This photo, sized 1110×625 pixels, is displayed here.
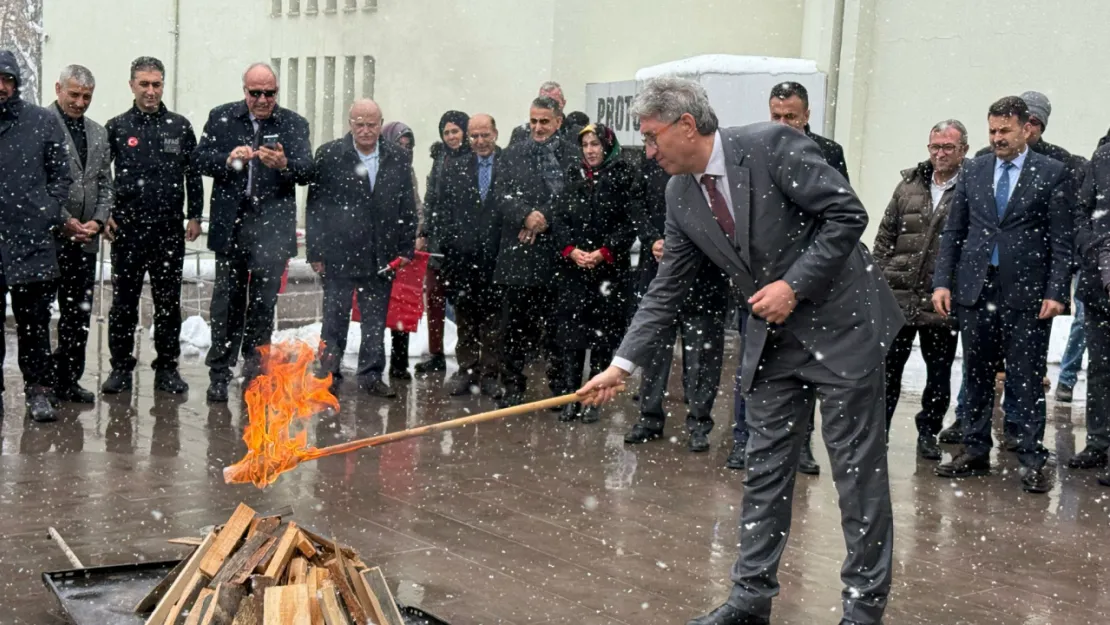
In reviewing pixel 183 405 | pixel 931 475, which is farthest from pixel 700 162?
pixel 183 405

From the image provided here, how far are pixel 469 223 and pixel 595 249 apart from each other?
1.58 metres

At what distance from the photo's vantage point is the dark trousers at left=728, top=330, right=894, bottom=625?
216 inches

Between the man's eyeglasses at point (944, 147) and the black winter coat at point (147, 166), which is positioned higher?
the man's eyeglasses at point (944, 147)

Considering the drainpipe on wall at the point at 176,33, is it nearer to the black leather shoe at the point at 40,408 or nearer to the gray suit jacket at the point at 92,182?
the gray suit jacket at the point at 92,182

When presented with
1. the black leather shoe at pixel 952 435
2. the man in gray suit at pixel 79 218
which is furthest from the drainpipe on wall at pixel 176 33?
the black leather shoe at pixel 952 435

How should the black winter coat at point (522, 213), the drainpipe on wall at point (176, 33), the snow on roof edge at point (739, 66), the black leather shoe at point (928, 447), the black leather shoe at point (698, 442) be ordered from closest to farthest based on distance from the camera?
the black leather shoe at point (698, 442)
the black leather shoe at point (928, 447)
the black winter coat at point (522, 213)
the snow on roof edge at point (739, 66)
the drainpipe on wall at point (176, 33)

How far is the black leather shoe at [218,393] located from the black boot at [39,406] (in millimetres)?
1196

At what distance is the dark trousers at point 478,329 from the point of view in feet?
36.9

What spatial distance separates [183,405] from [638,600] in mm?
5160

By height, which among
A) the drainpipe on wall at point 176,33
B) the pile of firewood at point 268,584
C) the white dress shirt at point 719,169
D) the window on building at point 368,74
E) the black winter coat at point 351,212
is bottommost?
the pile of firewood at point 268,584

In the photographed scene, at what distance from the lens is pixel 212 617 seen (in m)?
4.62

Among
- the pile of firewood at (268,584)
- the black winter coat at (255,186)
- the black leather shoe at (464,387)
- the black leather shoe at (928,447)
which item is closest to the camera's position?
the pile of firewood at (268,584)

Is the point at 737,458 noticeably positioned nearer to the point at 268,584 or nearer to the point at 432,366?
the point at 432,366

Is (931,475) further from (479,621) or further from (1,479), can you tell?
(1,479)
